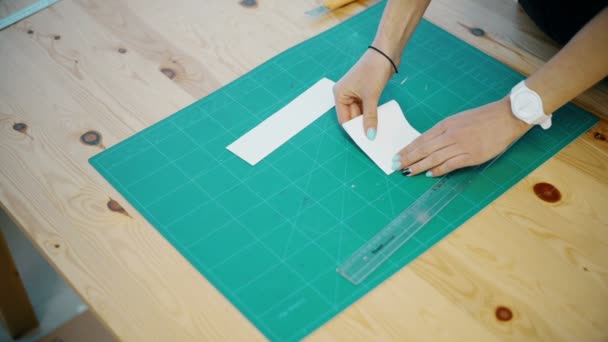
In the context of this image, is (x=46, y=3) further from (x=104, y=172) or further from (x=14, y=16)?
(x=104, y=172)

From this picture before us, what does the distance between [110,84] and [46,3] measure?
0.36 m

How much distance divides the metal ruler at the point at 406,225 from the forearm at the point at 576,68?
0.16 metres

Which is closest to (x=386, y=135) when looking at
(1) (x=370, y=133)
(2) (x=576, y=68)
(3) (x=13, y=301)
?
(1) (x=370, y=133)

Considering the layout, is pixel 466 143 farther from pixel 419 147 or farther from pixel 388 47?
pixel 388 47

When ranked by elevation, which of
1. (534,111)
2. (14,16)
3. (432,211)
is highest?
(534,111)

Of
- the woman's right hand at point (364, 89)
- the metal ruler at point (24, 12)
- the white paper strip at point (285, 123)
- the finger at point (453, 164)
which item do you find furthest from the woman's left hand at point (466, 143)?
the metal ruler at point (24, 12)

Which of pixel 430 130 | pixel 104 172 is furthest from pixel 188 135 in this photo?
pixel 430 130

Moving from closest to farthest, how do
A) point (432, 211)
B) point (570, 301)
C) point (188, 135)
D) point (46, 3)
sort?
point (570, 301) → point (432, 211) → point (188, 135) → point (46, 3)

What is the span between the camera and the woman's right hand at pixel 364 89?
1.21m

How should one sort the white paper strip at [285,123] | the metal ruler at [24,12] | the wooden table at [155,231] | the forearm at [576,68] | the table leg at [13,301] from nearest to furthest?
the wooden table at [155,231]
the forearm at [576,68]
the white paper strip at [285,123]
the metal ruler at [24,12]
the table leg at [13,301]

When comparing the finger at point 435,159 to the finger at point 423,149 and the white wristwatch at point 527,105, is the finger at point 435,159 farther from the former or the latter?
the white wristwatch at point 527,105

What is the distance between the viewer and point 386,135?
121 cm

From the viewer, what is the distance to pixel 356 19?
4.89ft

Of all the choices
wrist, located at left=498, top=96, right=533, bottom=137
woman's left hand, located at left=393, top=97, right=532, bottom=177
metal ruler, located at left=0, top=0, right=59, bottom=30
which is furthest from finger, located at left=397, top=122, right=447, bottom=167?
metal ruler, located at left=0, top=0, right=59, bottom=30
